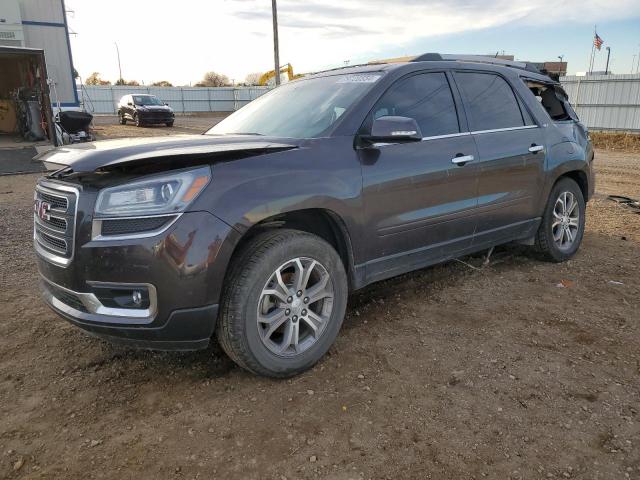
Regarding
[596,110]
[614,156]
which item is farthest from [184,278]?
[596,110]

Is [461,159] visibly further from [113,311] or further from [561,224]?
[113,311]

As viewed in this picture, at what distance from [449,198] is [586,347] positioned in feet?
4.38

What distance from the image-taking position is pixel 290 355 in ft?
9.26

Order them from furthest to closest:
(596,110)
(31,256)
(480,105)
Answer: (596,110)
(31,256)
(480,105)

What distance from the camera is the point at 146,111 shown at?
2542 cm

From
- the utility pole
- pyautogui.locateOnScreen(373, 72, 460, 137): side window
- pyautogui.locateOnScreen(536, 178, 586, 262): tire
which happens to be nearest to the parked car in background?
the utility pole

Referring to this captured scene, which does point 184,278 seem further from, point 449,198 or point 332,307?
point 449,198

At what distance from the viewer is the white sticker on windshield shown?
3418 mm

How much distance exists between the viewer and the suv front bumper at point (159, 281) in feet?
7.81

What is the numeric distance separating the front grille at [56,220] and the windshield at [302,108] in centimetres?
133

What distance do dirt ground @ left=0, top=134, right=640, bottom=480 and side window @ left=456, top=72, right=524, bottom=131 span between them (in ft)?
4.72

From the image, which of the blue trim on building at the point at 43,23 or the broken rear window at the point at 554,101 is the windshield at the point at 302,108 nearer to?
the broken rear window at the point at 554,101

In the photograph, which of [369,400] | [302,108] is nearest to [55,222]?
[302,108]

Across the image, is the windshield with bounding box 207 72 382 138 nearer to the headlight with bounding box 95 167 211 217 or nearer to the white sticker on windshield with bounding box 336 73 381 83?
the white sticker on windshield with bounding box 336 73 381 83
